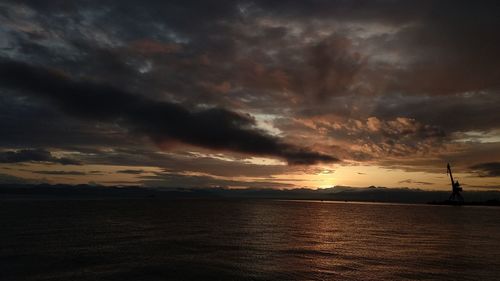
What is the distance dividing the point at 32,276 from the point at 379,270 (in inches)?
1395

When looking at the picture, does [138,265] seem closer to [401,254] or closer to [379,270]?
[379,270]

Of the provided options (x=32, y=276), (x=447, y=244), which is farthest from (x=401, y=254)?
(x=32, y=276)

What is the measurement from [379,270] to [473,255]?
70.5 feet

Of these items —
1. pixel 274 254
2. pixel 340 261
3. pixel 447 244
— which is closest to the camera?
→ pixel 340 261

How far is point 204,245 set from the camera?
58.5 m

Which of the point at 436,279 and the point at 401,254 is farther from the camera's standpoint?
the point at 401,254

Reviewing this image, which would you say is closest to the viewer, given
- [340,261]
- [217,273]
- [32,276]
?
[32,276]

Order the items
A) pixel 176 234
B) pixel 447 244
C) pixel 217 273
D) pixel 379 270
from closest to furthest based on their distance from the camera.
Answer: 1. pixel 217 273
2. pixel 379 270
3. pixel 447 244
4. pixel 176 234

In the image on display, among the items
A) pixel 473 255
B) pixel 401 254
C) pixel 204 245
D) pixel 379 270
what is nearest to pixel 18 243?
pixel 204 245

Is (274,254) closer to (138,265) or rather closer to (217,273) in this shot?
(217,273)

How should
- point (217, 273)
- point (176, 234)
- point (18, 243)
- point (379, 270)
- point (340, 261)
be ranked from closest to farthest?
1. point (217, 273)
2. point (379, 270)
3. point (340, 261)
4. point (18, 243)
5. point (176, 234)

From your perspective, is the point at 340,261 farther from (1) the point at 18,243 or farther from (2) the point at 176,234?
(1) the point at 18,243

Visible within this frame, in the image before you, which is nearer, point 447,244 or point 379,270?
point 379,270

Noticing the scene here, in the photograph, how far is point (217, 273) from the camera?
39.6 meters
